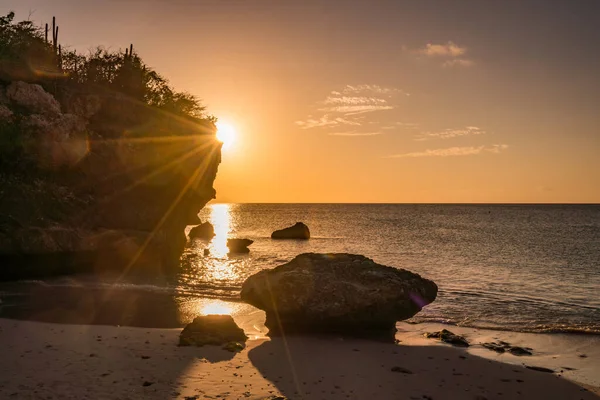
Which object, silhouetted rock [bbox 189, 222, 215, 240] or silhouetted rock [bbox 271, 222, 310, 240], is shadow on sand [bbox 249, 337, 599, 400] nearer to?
silhouetted rock [bbox 271, 222, 310, 240]

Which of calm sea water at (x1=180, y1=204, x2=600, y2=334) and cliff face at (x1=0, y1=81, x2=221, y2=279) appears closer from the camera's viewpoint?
calm sea water at (x1=180, y1=204, x2=600, y2=334)

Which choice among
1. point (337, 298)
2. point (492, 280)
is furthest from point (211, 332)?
point (492, 280)

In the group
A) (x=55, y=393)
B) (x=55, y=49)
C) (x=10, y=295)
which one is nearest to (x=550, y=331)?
(x=55, y=393)

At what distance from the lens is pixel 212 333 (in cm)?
1111

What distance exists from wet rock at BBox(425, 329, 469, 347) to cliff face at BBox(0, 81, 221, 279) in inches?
639

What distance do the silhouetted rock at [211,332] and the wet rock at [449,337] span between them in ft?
17.4

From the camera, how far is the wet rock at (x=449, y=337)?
40.2 feet

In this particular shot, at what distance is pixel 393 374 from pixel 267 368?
249 cm

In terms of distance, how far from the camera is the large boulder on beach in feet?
39.8

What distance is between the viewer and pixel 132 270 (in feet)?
78.4

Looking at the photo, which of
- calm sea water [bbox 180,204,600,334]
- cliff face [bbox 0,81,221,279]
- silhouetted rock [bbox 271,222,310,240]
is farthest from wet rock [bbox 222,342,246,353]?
silhouetted rock [bbox 271,222,310,240]

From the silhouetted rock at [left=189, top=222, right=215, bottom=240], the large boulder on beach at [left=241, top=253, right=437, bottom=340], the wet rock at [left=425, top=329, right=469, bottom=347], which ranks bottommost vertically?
the silhouetted rock at [left=189, top=222, right=215, bottom=240]

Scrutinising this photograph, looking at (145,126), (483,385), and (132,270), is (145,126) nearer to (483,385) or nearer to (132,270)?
(132,270)

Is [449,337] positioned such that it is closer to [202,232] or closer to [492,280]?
[492,280]
